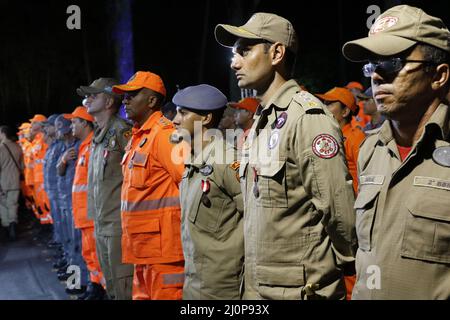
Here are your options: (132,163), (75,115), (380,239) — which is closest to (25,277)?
(75,115)

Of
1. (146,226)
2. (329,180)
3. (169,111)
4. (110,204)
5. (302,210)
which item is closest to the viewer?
(329,180)

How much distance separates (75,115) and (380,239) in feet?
19.9

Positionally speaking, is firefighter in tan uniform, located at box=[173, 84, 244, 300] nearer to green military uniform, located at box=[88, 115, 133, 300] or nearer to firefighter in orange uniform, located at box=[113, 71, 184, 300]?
firefighter in orange uniform, located at box=[113, 71, 184, 300]

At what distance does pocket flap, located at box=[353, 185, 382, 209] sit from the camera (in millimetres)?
2363

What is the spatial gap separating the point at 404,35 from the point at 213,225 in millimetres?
1853

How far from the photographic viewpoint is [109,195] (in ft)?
17.7

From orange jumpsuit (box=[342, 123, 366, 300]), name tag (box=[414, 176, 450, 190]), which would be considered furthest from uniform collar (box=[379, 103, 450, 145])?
orange jumpsuit (box=[342, 123, 366, 300])

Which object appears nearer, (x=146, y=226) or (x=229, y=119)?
(x=146, y=226)

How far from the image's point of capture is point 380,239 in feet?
7.51

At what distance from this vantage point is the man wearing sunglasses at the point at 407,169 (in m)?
2.12

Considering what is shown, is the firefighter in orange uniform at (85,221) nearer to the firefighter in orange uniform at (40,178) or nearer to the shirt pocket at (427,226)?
the shirt pocket at (427,226)

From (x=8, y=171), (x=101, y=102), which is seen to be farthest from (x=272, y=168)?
(x=8, y=171)

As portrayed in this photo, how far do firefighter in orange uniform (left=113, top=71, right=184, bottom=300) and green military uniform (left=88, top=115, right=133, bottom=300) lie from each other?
0.65 metres

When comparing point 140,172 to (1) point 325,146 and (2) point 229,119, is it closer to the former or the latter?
(1) point 325,146
